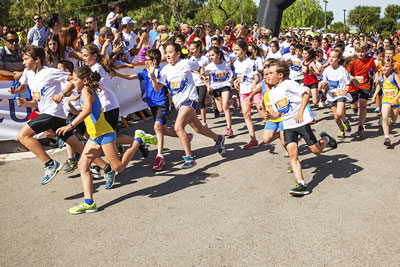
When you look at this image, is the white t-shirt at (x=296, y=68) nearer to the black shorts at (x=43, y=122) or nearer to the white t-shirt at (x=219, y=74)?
the white t-shirt at (x=219, y=74)

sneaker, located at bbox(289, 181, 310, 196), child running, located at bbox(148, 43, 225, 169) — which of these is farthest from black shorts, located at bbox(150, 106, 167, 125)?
sneaker, located at bbox(289, 181, 310, 196)

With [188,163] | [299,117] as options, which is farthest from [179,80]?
[299,117]

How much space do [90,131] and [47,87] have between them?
1316 mm

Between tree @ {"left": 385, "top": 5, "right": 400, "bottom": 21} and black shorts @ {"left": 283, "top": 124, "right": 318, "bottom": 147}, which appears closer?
black shorts @ {"left": 283, "top": 124, "right": 318, "bottom": 147}

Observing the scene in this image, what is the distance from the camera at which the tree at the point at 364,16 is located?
10550 centimetres

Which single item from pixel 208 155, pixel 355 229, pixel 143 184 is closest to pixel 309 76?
pixel 208 155

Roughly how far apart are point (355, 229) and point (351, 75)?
16.4ft

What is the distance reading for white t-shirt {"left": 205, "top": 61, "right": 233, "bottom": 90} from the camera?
8.69 m

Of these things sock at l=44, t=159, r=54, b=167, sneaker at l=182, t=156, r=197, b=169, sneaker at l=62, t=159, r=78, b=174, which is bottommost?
sneaker at l=182, t=156, r=197, b=169

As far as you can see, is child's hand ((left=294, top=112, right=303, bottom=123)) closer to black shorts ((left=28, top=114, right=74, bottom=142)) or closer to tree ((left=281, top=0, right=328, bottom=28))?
black shorts ((left=28, top=114, right=74, bottom=142))

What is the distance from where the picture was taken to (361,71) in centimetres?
862

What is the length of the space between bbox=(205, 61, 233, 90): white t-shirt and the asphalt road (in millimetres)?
1999

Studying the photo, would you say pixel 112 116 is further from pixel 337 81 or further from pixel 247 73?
pixel 337 81

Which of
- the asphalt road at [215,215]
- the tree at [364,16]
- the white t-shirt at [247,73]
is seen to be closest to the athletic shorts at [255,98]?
the white t-shirt at [247,73]
